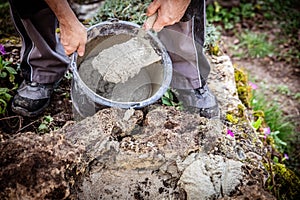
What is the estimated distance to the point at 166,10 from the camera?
1.74 meters

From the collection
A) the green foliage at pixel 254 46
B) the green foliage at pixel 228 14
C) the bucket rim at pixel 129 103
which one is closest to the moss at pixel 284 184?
the bucket rim at pixel 129 103

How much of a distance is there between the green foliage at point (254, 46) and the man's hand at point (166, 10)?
2.14 meters

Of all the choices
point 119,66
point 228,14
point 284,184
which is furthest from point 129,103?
point 228,14

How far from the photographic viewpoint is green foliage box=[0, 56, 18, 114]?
2170 millimetres

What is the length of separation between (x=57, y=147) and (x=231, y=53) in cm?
264

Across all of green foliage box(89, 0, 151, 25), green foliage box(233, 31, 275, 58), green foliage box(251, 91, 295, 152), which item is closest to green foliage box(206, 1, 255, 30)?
green foliage box(233, 31, 275, 58)

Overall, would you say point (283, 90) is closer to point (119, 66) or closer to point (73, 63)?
point (119, 66)

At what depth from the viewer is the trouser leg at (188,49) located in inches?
83.0

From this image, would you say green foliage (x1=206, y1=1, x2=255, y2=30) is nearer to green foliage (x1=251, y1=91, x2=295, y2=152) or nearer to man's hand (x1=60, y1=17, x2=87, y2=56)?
green foliage (x1=251, y1=91, x2=295, y2=152)

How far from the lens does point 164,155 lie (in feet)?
5.61

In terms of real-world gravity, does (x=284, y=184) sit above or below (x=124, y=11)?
below

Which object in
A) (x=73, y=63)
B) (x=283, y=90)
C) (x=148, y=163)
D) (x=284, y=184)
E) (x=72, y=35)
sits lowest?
(x=283, y=90)

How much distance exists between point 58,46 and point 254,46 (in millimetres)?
2207

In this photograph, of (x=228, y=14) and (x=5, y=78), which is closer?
(x=5, y=78)
